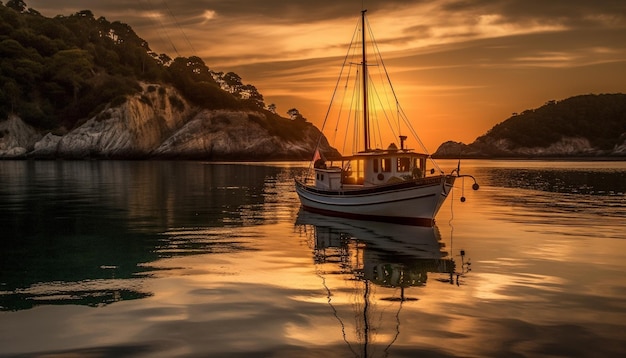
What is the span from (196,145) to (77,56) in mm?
47938

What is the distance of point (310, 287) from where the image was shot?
615 inches

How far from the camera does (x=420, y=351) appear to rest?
1038 centimetres

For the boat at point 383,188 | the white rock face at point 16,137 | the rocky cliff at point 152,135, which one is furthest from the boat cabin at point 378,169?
the white rock face at point 16,137

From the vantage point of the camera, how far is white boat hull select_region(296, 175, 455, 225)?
28781mm

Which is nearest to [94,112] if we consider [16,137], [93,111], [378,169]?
[93,111]

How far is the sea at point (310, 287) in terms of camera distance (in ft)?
35.8

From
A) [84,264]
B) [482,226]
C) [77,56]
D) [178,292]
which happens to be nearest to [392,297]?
[178,292]

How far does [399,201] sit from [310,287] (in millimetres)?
14860

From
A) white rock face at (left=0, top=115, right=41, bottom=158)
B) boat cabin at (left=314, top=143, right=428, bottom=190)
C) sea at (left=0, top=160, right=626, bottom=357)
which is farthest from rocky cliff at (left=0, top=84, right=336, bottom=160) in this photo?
boat cabin at (left=314, top=143, right=428, bottom=190)

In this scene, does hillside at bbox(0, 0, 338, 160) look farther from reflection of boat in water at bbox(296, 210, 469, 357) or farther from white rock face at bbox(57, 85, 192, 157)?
reflection of boat in water at bbox(296, 210, 469, 357)

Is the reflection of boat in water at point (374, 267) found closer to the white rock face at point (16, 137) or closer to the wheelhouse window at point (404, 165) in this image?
the wheelhouse window at point (404, 165)

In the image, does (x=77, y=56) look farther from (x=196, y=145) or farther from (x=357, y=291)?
(x=357, y=291)

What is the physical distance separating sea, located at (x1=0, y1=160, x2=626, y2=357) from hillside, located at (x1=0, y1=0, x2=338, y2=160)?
466 ft

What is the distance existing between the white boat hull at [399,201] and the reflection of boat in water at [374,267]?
54 centimetres
